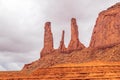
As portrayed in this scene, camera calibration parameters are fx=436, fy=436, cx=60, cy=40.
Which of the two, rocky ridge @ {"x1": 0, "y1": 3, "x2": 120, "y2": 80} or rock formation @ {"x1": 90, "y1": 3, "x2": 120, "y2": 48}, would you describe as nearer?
rocky ridge @ {"x1": 0, "y1": 3, "x2": 120, "y2": 80}

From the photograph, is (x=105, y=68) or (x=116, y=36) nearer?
(x=105, y=68)

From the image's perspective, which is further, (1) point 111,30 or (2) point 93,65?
(1) point 111,30

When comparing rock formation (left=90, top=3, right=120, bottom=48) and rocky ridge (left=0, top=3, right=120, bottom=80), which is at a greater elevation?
rock formation (left=90, top=3, right=120, bottom=48)

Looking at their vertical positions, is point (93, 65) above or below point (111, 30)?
below

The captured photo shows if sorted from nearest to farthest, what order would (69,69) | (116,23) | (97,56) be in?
(69,69), (97,56), (116,23)

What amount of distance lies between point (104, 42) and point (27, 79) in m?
109

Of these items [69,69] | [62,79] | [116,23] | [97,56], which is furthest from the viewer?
[116,23]

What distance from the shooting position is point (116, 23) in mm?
193750

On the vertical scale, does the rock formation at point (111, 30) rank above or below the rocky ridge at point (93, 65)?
above

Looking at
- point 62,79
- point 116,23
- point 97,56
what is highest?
point 116,23

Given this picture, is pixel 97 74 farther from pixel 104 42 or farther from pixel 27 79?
pixel 104 42

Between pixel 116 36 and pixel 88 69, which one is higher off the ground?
pixel 116 36

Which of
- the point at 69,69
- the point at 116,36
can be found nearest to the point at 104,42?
the point at 116,36

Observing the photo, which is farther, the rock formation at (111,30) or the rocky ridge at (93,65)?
the rock formation at (111,30)
